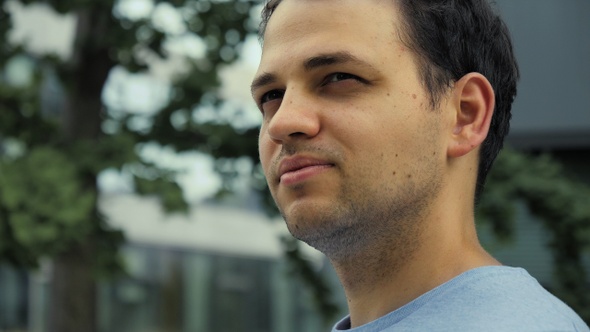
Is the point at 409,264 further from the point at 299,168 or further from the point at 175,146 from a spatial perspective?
the point at 175,146

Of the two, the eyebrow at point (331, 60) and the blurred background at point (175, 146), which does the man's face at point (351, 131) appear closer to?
the eyebrow at point (331, 60)

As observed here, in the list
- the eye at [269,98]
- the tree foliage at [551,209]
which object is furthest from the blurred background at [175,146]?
the eye at [269,98]

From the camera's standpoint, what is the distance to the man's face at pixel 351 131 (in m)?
1.65

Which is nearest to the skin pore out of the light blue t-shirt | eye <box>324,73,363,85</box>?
eye <box>324,73,363,85</box>

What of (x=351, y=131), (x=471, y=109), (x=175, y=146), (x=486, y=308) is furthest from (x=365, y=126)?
(x=175, y=146)

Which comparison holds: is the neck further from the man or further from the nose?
the nose

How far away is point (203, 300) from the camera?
75.8 ft

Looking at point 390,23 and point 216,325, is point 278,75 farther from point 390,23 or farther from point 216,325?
point 216,325

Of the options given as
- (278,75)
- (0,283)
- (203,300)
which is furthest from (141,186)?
(203,300)

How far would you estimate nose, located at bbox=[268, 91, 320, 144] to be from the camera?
1.65 m

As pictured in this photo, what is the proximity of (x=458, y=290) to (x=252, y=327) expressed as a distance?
2279 centimetres

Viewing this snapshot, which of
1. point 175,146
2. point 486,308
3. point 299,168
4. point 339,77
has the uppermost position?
point 175,146

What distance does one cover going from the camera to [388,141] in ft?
5.47

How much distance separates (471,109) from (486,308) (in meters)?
0.41
